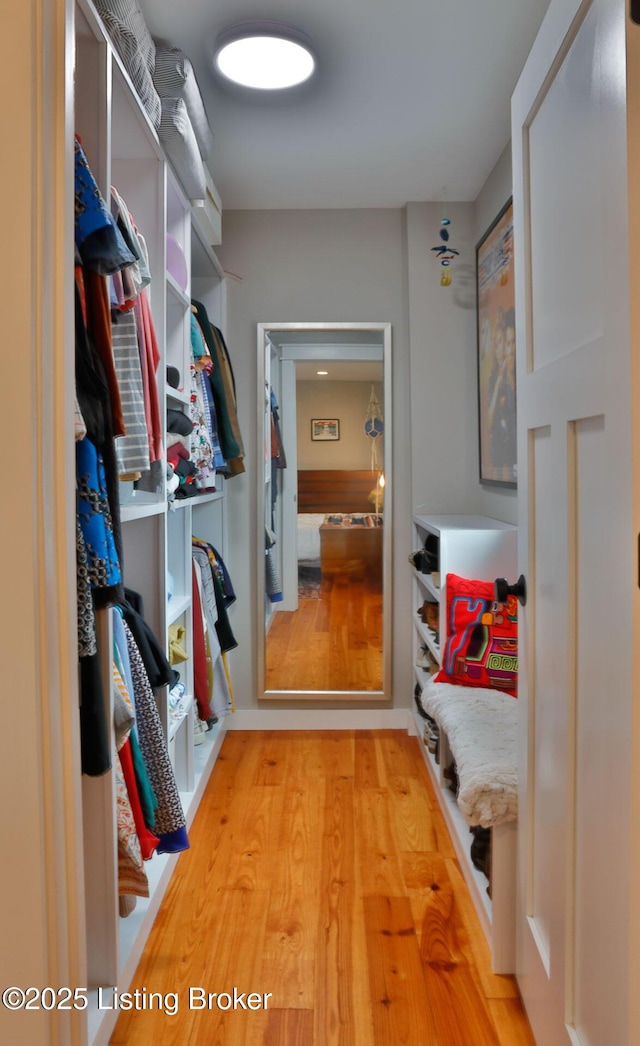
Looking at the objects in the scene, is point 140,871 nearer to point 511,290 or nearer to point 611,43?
point 611,43

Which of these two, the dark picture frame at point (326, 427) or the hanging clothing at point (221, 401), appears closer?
the hanging clothing at point (221, 401)

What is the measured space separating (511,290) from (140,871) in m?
2.21

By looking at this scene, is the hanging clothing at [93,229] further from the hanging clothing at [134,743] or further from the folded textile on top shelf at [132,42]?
the hanging clothing at [134,743]

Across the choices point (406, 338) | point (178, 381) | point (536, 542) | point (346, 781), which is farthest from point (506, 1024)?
point (406, 338)

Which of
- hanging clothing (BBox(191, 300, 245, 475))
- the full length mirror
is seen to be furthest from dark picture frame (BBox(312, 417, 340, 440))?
hanging clothing (BBox(191, 300, 245, 475))

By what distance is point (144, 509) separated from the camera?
1809 millimetres

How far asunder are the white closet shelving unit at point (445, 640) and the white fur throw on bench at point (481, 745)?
0.06m

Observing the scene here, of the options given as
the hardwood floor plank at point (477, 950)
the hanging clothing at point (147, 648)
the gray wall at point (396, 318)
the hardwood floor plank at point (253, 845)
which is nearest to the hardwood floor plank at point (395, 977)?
the hardwood floor plank at point (477, 950)

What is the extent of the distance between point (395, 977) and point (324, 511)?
202 centimetres

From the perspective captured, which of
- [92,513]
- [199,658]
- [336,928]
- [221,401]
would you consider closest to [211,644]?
[199,658]

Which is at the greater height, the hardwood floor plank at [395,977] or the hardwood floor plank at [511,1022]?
the hardwood floor plank at [395,977]

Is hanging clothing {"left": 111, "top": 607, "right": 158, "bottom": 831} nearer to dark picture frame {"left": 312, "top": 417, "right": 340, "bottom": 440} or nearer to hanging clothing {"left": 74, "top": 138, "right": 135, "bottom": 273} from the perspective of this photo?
hanging clothing {"left": 74, "top": 138, "right": 135, "bottom": 273}

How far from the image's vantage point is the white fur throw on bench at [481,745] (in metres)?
1.59

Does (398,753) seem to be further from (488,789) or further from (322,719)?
(488,789)
